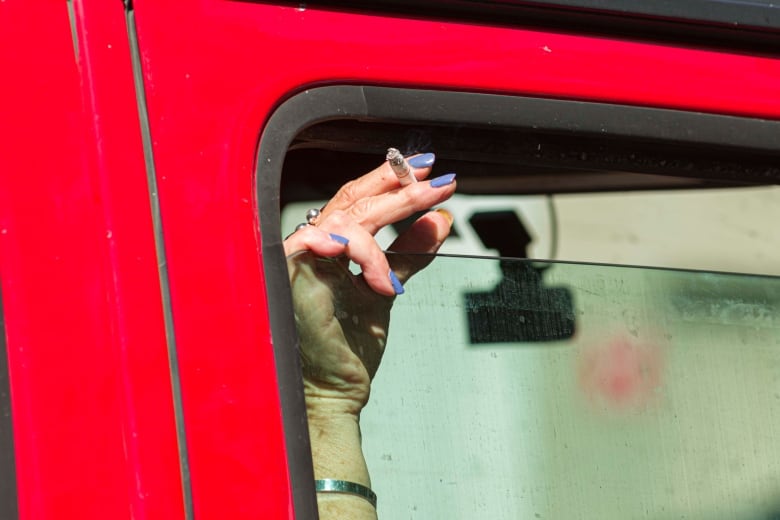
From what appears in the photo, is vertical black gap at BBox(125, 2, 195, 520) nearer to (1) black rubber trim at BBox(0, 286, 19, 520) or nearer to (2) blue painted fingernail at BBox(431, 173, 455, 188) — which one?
(1) black rubber trim at BBox(0, 286, 19, 520)

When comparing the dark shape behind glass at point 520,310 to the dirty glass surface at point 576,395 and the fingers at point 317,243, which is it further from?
the fingers at point 317,243

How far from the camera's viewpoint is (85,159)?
1093 millimetres

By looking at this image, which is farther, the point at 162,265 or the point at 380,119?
the point at 380,119

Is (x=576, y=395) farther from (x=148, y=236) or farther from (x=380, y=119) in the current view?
(x=148, y=236)

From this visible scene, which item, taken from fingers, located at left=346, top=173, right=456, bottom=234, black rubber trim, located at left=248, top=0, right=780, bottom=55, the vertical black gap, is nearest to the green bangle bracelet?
the vertical black gap

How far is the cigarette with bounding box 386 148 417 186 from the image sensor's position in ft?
4.06

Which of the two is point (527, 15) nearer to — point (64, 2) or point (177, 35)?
point (177, 35)

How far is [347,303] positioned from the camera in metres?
1.22

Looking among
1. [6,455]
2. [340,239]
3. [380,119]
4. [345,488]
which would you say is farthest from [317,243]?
[6,455]

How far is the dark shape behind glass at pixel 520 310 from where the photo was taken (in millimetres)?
1237

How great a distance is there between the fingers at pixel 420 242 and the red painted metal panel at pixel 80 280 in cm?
27

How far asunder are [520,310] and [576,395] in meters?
0.10

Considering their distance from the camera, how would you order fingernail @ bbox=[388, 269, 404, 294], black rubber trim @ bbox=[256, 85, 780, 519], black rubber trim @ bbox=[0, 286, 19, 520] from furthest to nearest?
fingernail @ bbox=[388, 269, 404, 294] → black rubber trim @ bbox=[256, 85, 780, 519] → black rubber trim @ bbox=[0, 286, 19, 520]

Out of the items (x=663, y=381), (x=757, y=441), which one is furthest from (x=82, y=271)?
(x=757, y=441)
